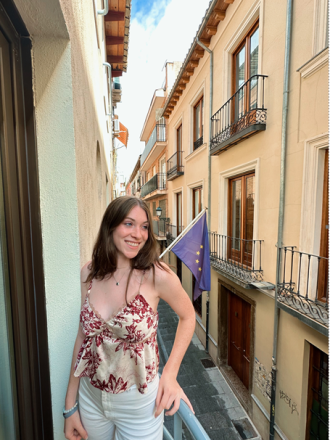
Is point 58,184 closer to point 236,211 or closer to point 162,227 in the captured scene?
point 236,211

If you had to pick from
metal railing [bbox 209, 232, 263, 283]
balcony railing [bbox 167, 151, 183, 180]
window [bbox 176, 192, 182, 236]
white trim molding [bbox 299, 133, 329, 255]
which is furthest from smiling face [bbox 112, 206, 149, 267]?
window [bbox 176, 192, 182, 236]

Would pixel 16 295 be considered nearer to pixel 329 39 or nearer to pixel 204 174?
pixel 329 39

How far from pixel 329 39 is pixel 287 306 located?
439 cm

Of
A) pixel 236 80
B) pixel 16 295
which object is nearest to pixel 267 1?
pixel 236 80

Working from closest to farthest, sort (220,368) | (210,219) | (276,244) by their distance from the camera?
(276,244) < (220,368) < (210,219)

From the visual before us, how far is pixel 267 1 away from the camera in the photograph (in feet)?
16.6

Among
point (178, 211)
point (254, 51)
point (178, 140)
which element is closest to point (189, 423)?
point (254, 51)

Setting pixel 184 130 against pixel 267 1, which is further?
pixel 184 130

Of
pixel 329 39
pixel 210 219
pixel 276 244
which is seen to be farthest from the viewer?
pixel 210 219

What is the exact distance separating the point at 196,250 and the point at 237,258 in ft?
4.56

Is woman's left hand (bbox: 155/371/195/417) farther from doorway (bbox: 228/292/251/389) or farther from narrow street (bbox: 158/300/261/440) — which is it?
doorway (bbox: 228/292/251/389)

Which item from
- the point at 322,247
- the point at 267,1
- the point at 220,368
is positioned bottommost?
the point at 220,368

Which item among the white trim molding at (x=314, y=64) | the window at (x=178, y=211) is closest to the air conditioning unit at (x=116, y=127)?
the window at (x=178, y=211)

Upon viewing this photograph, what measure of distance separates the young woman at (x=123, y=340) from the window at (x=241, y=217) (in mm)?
4808
